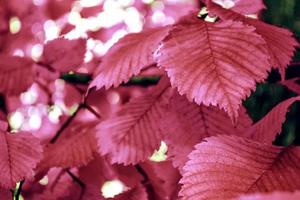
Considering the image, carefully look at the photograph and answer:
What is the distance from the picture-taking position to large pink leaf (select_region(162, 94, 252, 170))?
57cm

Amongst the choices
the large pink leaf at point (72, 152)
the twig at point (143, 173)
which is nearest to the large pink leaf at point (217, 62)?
the large pink leaf at point (72, 152)

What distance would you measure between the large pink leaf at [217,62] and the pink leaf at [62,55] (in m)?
0.42

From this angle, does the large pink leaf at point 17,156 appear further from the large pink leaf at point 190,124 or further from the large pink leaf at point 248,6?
the large pink leaf at point 248,6

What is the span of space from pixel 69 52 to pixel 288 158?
55 cm

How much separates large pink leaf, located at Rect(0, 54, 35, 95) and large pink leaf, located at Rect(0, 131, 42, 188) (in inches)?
10.4

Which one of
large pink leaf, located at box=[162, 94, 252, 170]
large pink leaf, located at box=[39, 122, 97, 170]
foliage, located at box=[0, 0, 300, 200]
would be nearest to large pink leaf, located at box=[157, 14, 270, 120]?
foliage, located at box=[0, 0, 300, 200]

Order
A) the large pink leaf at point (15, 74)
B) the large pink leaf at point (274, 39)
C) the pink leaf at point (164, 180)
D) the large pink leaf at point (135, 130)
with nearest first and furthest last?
the large pink leaf at point (274, 39)
the large pink leaf at point (135, 130)
the pink leaf at point (164, 180)
the large pink leaf at point (15, 74)

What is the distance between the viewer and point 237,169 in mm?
426

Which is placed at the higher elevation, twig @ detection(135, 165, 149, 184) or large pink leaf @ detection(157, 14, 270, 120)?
large pink leaf @ detection(157, 14, 270, 120)

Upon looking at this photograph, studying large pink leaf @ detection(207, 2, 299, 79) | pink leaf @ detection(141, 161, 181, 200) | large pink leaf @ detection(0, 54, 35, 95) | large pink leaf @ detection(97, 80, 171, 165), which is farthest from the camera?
large pink leaf @ detection(0, 54, 35, 95)

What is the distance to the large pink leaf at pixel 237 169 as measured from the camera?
1.34 ft

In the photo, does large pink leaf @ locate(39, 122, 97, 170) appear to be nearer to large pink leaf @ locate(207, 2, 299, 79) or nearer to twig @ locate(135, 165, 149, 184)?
twig @ locate(135, 165, 149, 184)

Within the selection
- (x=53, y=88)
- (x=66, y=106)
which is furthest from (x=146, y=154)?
(x=66, y=106)

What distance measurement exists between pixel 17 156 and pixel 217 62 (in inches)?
11.1
